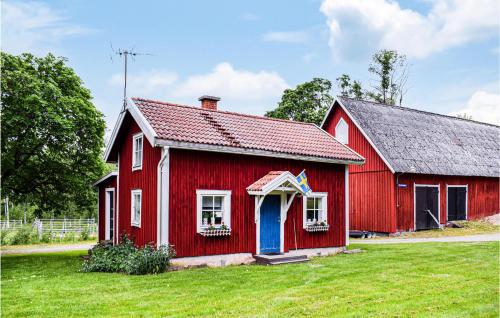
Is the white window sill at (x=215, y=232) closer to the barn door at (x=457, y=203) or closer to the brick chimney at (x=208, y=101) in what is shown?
the brick chimney at (x=208, y=101)

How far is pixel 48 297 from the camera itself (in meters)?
10.8

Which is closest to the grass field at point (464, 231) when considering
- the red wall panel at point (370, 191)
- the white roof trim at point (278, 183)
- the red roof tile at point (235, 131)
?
the red wall panel at point (370, 191)

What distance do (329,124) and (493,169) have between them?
10.9 metres

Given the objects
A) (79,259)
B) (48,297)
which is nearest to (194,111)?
(79,259)

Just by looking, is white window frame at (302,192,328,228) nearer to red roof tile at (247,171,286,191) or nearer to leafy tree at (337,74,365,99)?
red roof tile at (247,171,286,191)

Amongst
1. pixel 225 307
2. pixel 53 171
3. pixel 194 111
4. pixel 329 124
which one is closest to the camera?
pixel 225 307

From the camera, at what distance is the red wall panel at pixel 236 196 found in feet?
48.0

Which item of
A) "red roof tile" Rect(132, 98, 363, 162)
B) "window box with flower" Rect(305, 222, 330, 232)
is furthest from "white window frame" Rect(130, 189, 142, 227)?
"window box with flower" Rect(305, 222, 330, 232)

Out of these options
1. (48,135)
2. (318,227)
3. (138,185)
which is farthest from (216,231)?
(48,135)

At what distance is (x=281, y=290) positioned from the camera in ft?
36.2

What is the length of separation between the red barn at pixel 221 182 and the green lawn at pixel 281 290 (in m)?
1.43

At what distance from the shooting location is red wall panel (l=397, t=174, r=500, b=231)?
83.4 feet

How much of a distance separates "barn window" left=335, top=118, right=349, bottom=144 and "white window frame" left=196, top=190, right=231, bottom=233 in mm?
13709

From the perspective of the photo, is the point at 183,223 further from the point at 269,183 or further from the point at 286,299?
the point at 286,299
